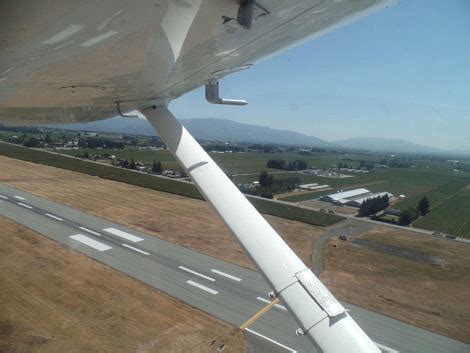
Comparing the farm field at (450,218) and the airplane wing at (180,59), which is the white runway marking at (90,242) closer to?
the airplane wing at (180,59)

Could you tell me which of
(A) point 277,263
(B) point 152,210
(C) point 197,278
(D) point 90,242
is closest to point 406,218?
(B) point 152,210

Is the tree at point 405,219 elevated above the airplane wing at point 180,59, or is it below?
below

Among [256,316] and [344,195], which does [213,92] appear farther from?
[344,195]

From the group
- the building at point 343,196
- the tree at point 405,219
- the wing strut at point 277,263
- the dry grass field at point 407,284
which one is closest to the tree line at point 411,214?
the tree at point 405,219

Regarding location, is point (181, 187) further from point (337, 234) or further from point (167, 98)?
point (167, 98)

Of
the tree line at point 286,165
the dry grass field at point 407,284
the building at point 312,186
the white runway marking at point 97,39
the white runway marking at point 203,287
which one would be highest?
the white runway marking at point 97,39

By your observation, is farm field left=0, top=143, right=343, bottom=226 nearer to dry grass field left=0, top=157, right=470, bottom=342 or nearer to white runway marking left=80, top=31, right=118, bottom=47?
dry grass field left=0, top=157, right=470, bottom=342

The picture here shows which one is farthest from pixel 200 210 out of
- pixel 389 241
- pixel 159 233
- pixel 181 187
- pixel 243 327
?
pixel 243 327
